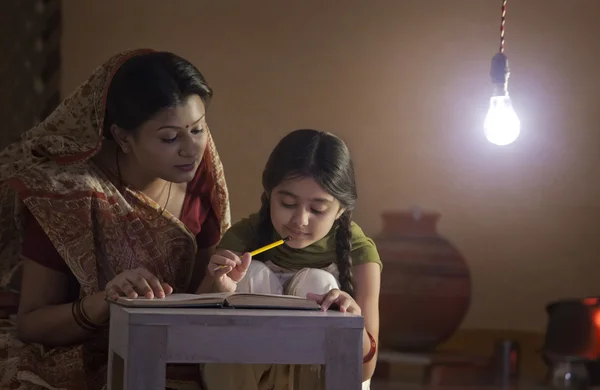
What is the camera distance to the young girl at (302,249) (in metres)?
2.06

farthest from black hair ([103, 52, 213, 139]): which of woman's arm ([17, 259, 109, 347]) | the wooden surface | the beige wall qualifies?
the wooden surface

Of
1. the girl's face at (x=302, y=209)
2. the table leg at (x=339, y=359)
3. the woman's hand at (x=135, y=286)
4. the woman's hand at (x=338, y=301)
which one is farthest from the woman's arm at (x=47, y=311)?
the table leg at (x=339, y=359)

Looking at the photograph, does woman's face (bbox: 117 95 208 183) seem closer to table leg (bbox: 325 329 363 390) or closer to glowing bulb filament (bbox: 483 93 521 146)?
table leg (bbox: 325 329 363 390)

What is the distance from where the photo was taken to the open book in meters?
1.77

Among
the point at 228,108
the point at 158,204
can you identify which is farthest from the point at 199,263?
the point at 228,108

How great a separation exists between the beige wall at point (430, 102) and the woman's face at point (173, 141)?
5.17 ft

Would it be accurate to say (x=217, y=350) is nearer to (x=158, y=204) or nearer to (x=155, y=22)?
(x=158, y=204)

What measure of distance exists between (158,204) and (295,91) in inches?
61.6

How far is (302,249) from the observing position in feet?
7.64

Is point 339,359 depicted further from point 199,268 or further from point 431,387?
point 431,387

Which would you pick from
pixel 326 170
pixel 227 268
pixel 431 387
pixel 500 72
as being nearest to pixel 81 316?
pixel 227 268

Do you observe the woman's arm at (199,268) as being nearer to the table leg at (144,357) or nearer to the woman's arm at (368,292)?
the woman's arm at (368,292)

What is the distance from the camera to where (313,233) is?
Answer: 2227mm

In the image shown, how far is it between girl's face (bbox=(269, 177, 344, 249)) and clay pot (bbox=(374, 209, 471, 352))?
1.79 metres
